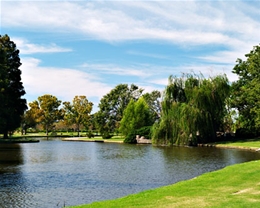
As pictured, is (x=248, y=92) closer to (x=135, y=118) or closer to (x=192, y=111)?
(x=192, y=111)

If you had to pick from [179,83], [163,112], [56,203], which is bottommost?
[56,203]

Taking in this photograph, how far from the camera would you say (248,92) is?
48.2 meters

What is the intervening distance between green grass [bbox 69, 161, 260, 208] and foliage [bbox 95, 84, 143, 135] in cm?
7243

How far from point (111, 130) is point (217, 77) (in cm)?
4267

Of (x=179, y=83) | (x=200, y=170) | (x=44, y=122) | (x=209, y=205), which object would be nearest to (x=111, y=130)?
(x=44, y=122)

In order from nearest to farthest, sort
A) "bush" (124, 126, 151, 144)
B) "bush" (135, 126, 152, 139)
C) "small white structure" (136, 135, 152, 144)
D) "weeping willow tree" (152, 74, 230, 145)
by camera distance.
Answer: "weeping willow tree" (152, 74, 230, 145)
"small white structure" (136, 135, 152, 144)
"bush" (135, 126, 152, 139)
"bush" (124, 126, 151, 144)

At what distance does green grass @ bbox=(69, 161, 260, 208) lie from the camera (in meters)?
10.7

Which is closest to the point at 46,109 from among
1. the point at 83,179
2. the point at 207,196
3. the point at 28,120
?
the point at 28,120

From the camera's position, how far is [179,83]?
Answer: 170ft

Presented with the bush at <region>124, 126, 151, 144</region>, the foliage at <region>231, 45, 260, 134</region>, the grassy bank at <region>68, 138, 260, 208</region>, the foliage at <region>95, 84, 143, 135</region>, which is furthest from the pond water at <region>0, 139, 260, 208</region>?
the foliage at <region>95, 84, 143, 135</region>

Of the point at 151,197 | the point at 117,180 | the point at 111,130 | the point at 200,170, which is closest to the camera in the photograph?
the point at 151,197

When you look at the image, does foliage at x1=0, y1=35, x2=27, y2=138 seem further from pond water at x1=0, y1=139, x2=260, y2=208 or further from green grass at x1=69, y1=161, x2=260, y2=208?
green grass at x1=69, y1=161, x2=260, y2=208

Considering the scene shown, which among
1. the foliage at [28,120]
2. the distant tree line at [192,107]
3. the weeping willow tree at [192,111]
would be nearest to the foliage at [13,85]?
the distant tree line at [192,107]

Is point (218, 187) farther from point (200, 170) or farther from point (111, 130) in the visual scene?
point (111, 130)
